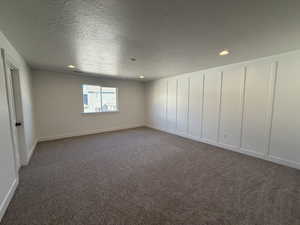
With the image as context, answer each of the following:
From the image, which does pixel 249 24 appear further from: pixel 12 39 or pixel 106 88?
pixel 106 88

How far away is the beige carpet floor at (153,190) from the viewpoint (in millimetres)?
1558

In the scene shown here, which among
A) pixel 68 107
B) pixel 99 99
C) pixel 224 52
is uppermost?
pixel 224 52

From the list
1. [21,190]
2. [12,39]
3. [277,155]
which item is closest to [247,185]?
[277,155]

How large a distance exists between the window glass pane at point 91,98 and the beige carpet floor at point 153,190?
236 centimetres

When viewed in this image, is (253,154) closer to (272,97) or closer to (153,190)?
(272,97)

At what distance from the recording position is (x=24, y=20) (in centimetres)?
161

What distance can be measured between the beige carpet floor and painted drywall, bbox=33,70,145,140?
1561 mm

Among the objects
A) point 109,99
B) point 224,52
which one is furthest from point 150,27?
point 109,99

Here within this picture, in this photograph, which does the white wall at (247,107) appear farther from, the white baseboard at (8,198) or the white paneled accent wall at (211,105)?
the white baseboard at (8,198)

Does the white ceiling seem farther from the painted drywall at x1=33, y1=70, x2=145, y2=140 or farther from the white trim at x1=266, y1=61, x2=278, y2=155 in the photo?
the painted drywall at x1=33, y1=70, x2=145, y2=140

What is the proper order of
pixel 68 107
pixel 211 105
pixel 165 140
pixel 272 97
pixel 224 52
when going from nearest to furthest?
pixel 224 52 → pixel 272 97 → pixel 211 105 → pixel 165 140 → pixel 68 107

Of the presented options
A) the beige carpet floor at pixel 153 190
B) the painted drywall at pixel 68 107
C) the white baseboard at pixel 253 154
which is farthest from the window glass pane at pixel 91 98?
the white baseboard at pixel 253 154

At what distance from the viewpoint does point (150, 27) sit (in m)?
1.75

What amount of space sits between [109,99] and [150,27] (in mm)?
4627
